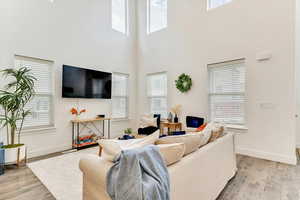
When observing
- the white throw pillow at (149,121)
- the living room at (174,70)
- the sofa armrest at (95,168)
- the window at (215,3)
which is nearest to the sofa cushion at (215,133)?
the living room at (174,70)

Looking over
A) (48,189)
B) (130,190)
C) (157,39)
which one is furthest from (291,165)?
(157,39)

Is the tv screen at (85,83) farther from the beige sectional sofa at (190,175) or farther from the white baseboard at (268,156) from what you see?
the white baseboard at (268,156)

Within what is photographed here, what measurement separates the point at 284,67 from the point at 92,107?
4589 millimetres

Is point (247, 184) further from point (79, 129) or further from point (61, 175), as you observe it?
point (79, 129)

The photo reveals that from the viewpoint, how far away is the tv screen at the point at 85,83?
373 cm

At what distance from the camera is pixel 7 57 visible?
3008mm

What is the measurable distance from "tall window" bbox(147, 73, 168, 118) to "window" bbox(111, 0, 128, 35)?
6.34ft

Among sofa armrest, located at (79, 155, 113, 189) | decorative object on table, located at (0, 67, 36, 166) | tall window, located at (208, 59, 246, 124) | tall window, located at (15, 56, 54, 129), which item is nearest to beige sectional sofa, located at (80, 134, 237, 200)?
sofa armrest, located at (79, 155, 113, 189)

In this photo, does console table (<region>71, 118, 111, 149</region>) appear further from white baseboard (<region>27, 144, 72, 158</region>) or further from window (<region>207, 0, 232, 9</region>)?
window (<region>207, 0, 232, 9</region>)

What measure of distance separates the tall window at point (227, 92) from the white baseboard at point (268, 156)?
64 centimetres

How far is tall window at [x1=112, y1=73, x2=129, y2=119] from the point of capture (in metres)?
5.02

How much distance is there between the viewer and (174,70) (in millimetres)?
4598

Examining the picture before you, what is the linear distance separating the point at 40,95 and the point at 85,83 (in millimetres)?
1039

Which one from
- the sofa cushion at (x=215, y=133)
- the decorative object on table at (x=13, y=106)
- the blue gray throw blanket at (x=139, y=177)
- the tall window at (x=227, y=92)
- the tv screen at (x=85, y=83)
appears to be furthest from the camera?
the tv screen at (x=85, y=83)
